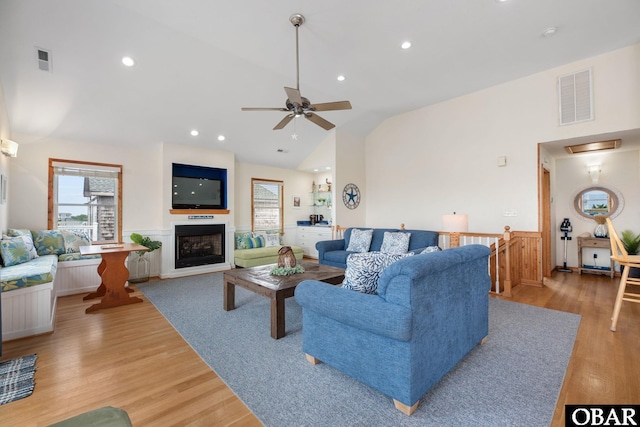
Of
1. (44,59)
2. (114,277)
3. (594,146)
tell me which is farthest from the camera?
(594,146)

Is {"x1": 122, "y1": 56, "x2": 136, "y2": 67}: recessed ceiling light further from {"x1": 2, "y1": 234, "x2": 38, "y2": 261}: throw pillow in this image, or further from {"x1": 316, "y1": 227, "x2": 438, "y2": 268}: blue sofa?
{"x1": 316, "y1": 227, "x2": 438, "y2": 268}: blue sofa

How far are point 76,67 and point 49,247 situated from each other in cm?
266

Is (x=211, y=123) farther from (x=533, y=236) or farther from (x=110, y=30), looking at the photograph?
(x=533, y=236)

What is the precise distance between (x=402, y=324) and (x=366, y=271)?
0.51m

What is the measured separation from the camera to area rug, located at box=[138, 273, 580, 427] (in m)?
1.67

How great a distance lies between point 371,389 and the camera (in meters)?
1.94

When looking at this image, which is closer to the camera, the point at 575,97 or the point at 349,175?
the point at 575,97

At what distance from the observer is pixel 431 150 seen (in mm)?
5793

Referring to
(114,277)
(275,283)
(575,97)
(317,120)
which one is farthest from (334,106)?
(575,97)

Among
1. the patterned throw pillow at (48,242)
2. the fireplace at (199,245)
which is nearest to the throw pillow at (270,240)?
the fireplace at (199,245)

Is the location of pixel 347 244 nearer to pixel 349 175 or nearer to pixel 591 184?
pixel 349 175

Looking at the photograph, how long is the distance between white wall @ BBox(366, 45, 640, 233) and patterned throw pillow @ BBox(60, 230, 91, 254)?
18.6ft

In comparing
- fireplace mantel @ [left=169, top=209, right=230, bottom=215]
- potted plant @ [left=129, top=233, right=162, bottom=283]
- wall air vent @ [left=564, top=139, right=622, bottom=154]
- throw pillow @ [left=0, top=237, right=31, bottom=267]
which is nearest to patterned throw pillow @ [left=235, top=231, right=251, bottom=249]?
fireplace mantel @ [left=169, top=209, right=230, bottom=215]

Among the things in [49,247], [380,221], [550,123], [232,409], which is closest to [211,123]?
[49,247]
